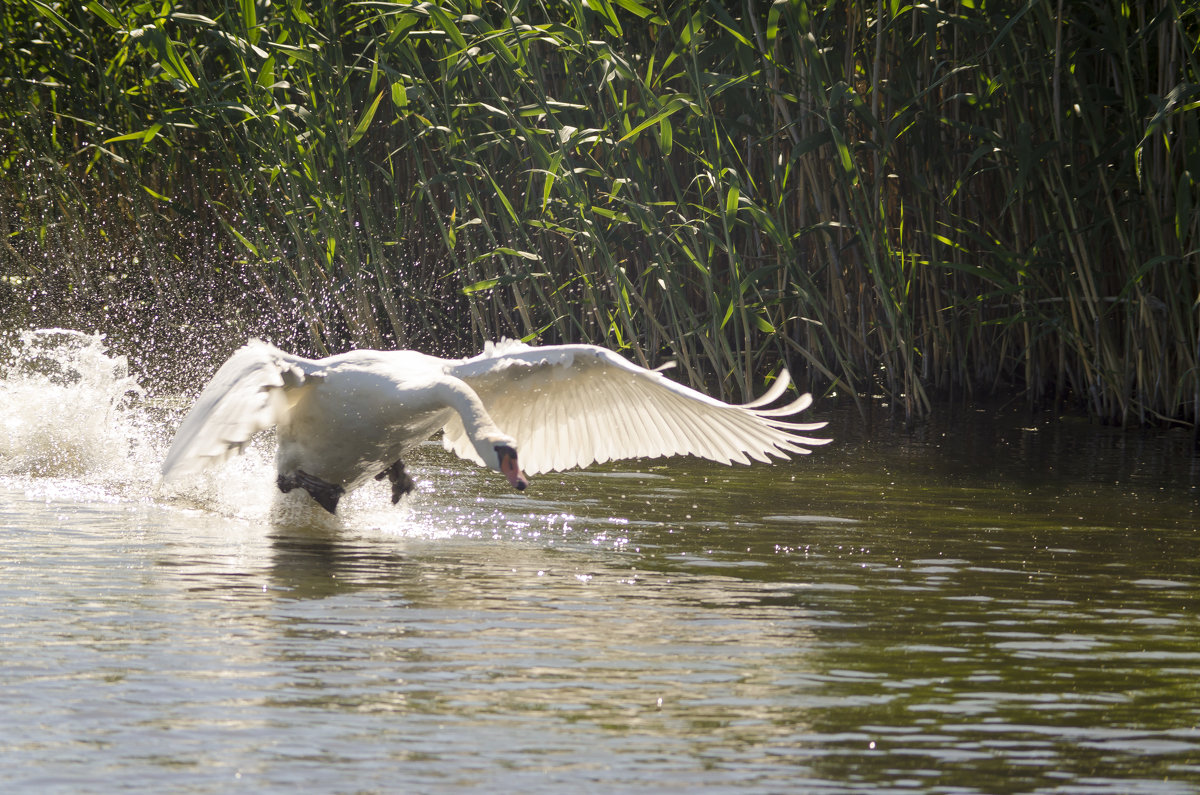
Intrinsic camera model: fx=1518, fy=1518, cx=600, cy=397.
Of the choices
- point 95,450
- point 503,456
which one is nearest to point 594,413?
point 503,456

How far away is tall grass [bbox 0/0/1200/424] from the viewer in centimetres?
973

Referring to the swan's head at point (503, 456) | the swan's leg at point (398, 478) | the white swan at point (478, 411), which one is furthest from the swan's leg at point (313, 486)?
the swan's head at point (503, 456)

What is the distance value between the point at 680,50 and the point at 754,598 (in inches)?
190

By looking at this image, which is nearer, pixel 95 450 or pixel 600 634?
pixel 600 634

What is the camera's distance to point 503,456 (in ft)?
20.1

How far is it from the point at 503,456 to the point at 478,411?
385 mm

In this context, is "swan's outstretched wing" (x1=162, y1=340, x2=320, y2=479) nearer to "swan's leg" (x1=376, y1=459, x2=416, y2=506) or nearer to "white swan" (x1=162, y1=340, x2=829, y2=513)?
"white swan" (x1=162, y1=340, x2=829, y2=513)

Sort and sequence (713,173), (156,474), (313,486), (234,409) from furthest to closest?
(713,173) → (156,474) → (313,486) → (234,409)

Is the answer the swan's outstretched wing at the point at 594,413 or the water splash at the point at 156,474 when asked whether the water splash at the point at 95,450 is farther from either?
the swan's outstretched wing at the point at 594,413

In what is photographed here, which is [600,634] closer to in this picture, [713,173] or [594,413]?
[594,413]

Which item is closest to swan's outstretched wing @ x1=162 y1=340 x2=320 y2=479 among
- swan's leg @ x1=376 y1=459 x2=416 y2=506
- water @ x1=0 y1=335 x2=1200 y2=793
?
water @ x1=0 y1=335 x2=1200 y2=793

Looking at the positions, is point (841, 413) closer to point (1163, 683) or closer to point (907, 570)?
point (907, 570)

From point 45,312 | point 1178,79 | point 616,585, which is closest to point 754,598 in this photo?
point 616,585

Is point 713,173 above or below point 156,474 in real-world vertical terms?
above
